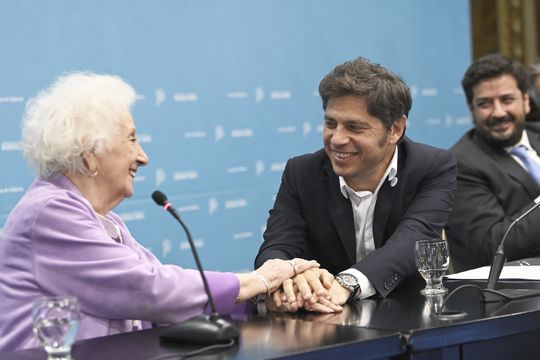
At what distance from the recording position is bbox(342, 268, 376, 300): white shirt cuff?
8.95 feet

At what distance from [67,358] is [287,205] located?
146 centimetres

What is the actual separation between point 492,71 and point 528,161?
1.50ft

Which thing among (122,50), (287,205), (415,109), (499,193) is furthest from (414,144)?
(415,109)

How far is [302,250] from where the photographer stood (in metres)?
Answer: 3.18

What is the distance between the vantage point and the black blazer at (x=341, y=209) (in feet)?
10.2

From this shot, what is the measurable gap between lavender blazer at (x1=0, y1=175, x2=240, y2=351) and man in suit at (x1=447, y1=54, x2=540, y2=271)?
Result: 2024 mm

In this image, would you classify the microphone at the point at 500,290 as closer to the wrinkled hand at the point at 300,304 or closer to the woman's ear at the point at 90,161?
the wrinkled hand at the point at 300,304

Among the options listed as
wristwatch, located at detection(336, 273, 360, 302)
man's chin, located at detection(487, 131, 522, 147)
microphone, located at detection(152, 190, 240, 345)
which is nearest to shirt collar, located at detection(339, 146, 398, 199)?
wristwatch, located at detection(336, 273, 360, 302)

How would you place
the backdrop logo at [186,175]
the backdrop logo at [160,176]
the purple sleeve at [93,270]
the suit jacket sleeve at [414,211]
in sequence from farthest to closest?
the backdrop logo at [186,175]
the backdrop logo at [160,176]
the suit jacket sleeve at [414,211]
the purple sleeve at [93,270]

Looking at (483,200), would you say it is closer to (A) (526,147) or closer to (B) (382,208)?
(A) (526,147)

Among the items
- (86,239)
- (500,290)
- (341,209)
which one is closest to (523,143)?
(341,209)

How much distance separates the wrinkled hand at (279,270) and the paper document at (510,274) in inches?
21.7

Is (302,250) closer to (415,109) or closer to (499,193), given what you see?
(499,193)

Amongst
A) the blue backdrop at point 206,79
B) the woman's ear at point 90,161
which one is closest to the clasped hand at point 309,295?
the woman's ear at point 90,161
